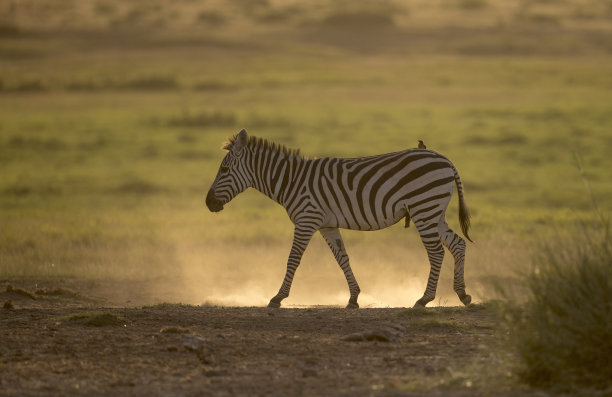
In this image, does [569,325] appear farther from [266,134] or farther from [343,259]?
[266,134]

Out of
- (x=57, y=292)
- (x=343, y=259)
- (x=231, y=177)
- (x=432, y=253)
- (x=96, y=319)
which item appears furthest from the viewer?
(x=57, y=292)

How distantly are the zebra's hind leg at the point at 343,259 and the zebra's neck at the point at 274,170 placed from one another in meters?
0.71

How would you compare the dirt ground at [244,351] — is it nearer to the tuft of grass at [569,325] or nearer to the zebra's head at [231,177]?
the tuft of grass at [569,325]

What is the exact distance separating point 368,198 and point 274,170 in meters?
1.36

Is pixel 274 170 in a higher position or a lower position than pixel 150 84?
lower

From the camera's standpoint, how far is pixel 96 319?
969 cm

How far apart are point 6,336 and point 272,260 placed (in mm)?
8621

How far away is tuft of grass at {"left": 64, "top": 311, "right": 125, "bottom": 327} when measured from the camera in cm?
968

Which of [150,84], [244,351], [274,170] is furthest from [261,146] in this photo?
[150,84]

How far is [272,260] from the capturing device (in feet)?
57.4

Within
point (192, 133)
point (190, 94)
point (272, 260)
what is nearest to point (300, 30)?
point (190, 94)

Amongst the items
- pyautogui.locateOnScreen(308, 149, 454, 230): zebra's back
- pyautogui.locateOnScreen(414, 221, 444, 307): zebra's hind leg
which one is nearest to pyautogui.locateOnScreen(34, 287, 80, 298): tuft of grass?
pyautogui.locateOnScreen(308, 149, 454, 230): zebra's back

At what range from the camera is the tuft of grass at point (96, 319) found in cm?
968

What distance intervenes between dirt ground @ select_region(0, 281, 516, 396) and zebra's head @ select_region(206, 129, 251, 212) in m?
1.88
